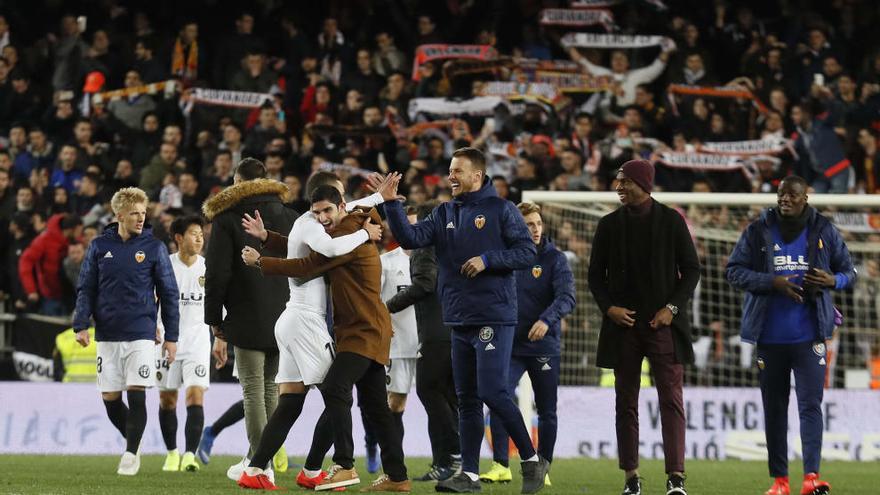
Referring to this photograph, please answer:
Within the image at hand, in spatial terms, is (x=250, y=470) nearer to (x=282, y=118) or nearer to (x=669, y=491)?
(x=669, y=491)

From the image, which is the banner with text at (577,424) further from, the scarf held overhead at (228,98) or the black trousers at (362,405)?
the scarf held overhead at (228,98)

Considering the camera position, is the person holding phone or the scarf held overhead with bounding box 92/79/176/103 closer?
the person holding phone

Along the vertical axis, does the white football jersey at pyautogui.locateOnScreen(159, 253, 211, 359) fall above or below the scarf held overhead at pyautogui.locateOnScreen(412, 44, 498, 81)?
below

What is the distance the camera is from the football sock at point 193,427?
11.9 m

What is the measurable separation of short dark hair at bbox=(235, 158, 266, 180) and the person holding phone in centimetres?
347

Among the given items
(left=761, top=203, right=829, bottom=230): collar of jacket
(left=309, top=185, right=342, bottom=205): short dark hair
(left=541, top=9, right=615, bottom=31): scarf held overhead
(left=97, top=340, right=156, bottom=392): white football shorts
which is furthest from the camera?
(left=541, top=9, right=615, bottom=31): scarf held overhead

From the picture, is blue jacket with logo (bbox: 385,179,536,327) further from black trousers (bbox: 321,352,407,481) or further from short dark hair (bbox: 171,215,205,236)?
short dark hair (bbox: 171,215,205,236)

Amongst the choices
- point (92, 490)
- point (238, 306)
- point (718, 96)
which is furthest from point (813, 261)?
point (718, 96)

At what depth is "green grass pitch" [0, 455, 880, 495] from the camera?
982 centimetres

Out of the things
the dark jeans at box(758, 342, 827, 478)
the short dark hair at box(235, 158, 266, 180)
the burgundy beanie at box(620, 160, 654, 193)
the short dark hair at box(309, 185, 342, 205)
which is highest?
the short dark hair at box(235, 158, 266, 180)

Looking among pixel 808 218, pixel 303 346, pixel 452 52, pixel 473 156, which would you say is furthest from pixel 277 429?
pixel 452 52

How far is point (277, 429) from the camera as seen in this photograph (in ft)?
30.0

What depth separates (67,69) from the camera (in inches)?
849

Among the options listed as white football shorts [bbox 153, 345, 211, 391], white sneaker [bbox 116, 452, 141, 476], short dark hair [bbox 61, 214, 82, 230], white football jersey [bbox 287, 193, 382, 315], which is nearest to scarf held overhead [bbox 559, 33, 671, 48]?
short dark hair [bbox 61, 214, 82, 230]
